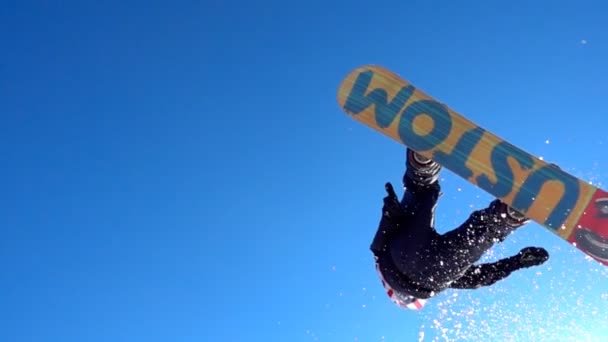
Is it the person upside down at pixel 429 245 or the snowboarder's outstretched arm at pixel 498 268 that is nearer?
the person upside down at pixel 429 245

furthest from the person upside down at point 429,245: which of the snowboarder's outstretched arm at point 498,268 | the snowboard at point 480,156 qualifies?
the snowboard at point 480,156

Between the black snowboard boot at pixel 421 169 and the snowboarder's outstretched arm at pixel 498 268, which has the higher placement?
the black snowboard boot at pixel 421 169

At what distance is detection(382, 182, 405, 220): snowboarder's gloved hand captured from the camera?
6285 millimetres

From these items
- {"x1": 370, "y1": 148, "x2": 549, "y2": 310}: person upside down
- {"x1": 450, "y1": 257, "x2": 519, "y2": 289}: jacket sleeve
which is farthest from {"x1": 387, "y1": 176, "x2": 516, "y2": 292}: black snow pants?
{"x1": 450, "y1": 257, "x2": 519, "y2": 289}: jacket sleeve

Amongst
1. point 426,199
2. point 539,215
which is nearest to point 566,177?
point 539,215

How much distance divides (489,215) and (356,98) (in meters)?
1.61

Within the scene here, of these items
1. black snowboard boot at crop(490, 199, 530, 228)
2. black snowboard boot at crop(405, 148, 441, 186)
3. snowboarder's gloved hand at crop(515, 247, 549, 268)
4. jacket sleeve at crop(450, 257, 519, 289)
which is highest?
black snowboard boot at crop(405, 148, 441, 186)

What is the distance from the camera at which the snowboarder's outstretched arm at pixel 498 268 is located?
19.9ft

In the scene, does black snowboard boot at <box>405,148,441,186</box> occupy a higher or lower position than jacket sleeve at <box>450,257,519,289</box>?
higher

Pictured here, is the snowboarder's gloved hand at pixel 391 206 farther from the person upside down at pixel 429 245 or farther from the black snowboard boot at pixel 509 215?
the black snowboard boot at pixel 509 215

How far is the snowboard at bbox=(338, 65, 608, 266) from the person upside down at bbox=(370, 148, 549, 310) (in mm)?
174

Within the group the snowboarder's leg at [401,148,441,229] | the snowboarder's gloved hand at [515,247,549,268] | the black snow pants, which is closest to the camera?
the black snow pants

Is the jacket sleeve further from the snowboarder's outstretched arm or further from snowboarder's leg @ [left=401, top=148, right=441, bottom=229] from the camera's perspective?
snowboarder's leg @ [left=401, top=148, right=441, bottom=229]

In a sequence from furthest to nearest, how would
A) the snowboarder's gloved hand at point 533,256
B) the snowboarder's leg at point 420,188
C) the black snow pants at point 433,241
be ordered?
the snowboarder's leg at point 420,188 → the snowboarder's gloved hand at point 533,256 → the black snow pants at point 433,241
